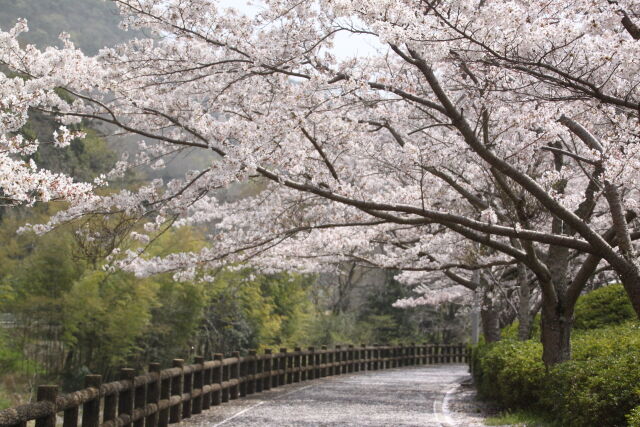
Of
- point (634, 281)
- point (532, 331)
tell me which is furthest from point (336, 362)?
point (634, 281)

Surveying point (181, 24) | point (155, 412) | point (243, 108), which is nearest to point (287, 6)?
point (181, 24)

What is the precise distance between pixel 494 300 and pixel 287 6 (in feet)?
37.6

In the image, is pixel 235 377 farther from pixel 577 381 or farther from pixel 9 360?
pixel 577 381

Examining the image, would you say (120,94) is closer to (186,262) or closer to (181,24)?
(181,24)

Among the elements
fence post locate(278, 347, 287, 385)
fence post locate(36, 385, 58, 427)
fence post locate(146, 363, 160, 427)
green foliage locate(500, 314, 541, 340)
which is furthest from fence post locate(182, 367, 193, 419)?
green foliage locate(500, 314, 541, 340)

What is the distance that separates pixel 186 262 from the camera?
11.1 meters

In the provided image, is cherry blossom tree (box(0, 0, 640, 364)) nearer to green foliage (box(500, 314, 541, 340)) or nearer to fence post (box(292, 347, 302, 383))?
green foliage (box(500, 314, 541, 340))

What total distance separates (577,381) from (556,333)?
2.75 meters

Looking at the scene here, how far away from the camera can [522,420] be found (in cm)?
917

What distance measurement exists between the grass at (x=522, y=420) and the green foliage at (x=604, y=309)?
4.51 meters

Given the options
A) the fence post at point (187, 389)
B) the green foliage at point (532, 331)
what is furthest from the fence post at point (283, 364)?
the fence post at point (187, 389)

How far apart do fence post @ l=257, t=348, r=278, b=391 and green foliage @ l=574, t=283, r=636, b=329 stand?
6.43 meters

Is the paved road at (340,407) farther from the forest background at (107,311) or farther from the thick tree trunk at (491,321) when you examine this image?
the forest background at (107,311)

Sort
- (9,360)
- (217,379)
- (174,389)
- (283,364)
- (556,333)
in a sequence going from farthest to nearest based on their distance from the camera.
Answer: (9,360), (283,364), (217,379), (174,389), (556,333)
